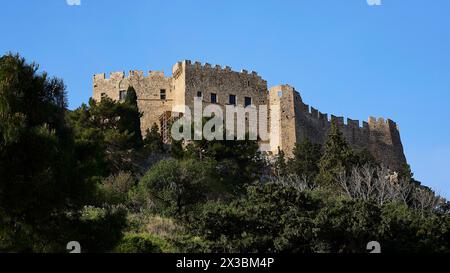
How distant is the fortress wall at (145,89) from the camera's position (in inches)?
1874

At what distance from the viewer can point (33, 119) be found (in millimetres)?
17312

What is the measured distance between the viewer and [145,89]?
4825cm

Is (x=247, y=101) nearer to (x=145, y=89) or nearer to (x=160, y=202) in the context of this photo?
(x=145, y=89)

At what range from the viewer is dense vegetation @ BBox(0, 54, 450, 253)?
53.8 ft

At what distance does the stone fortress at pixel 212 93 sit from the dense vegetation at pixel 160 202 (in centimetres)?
1148

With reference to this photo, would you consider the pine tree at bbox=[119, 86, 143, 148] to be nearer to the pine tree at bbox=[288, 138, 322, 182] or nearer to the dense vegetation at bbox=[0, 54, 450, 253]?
the dense vegetation at bbox=[0, 54, 450, 253]

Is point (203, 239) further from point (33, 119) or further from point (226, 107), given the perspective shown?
point (226, 107)

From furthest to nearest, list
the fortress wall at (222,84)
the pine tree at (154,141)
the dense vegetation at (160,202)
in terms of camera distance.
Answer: the fortress wall at (222,84) < the pine tree at (154,141) < the dense vegetation at (160,202)

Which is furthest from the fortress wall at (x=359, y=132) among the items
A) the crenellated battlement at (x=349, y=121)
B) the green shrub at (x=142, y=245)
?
the green shrub at (x=142, y=245)

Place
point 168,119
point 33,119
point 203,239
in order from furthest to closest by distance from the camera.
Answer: point 168,119, point 203,239, point 33,119

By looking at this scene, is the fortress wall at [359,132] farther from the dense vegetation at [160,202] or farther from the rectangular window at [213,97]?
the dense vegetation at [160,202]

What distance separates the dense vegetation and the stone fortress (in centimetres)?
1148

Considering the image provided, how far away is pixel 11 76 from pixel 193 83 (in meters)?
29.5
